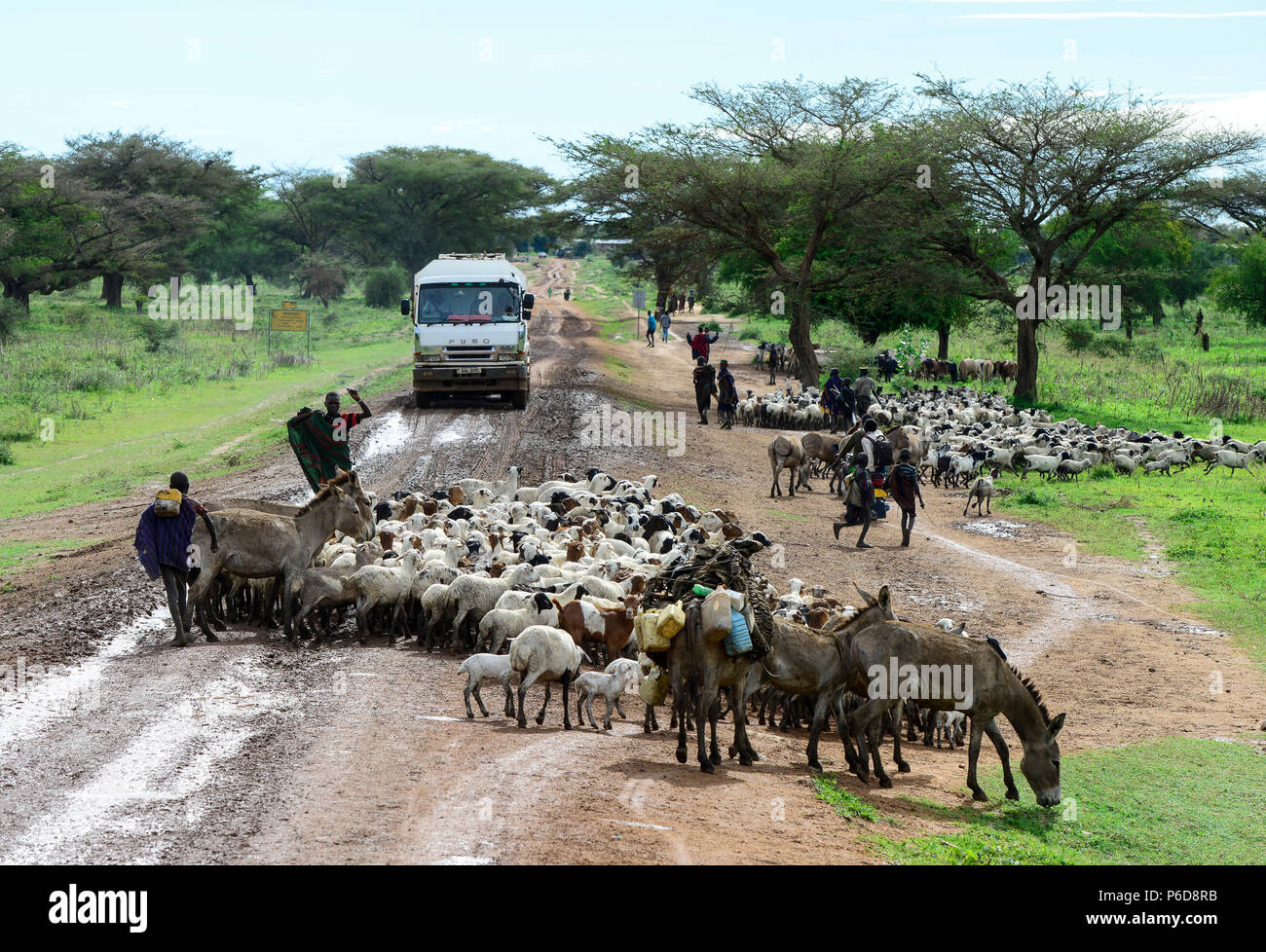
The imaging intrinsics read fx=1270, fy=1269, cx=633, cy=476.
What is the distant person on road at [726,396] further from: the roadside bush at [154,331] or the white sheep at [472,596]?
the roadside bush at [154,331]

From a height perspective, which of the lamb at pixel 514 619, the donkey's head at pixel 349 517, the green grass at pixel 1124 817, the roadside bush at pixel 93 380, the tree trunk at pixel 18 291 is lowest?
the green grass at pixel 1124 817

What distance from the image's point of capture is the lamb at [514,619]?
1168 centimetres

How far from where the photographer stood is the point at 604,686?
10914mm

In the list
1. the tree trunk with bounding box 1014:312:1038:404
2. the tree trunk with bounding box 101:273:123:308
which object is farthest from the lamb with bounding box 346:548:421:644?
the tree trunk with bounding box 101:273:123:308

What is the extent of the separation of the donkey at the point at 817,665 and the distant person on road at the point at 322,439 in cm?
798

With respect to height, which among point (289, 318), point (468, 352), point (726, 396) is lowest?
point (726, 396)

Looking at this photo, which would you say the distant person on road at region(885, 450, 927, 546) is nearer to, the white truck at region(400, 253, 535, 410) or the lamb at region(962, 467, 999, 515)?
the lamb at region(962, 467, 999, 515)

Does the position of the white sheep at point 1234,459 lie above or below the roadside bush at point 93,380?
below

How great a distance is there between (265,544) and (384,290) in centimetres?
5954

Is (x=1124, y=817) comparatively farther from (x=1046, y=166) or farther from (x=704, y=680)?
(x=1046, y=166)

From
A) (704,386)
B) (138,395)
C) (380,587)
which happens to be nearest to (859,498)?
(380,587)

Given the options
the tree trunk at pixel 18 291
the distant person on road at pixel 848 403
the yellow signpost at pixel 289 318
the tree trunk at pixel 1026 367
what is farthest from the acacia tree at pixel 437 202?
the distant person on road at pixel 848 403

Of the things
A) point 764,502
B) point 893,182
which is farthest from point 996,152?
point 764,502
